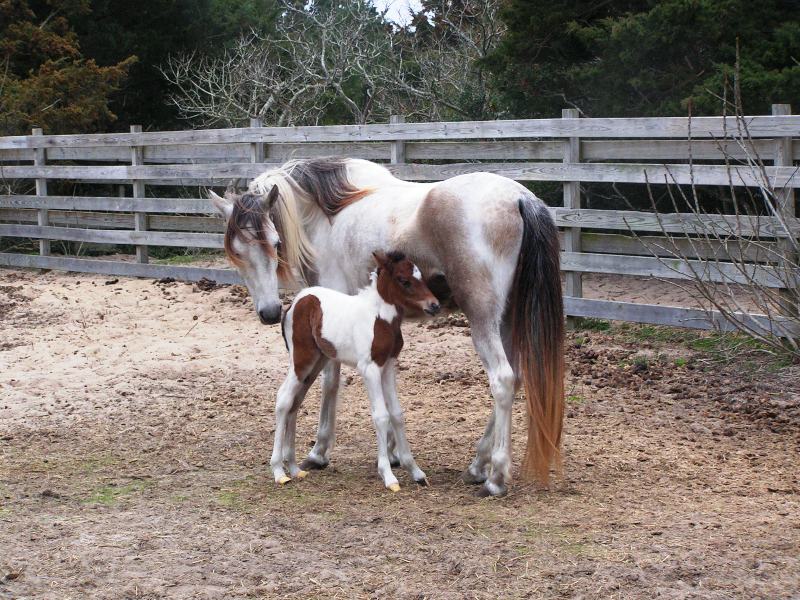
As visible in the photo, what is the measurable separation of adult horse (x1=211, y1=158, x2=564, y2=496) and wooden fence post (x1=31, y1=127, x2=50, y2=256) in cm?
795

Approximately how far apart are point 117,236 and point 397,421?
7768 mm

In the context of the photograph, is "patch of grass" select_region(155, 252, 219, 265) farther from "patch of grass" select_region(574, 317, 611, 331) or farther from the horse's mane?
the horse's mane

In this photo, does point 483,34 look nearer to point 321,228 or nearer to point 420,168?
point 420,168

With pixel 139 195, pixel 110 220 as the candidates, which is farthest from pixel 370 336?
pixel 110 220

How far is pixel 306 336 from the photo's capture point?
4.81 meters

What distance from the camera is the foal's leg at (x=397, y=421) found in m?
4.75

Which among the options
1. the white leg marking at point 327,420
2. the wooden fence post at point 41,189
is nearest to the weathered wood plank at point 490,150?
the white leg marking at point 327,420

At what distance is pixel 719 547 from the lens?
12.3 feet

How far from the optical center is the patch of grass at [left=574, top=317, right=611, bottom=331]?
27.0ft

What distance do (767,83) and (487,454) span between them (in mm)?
5983

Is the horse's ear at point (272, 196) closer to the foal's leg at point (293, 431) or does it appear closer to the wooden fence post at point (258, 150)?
the foal's leg at point (293, 431)

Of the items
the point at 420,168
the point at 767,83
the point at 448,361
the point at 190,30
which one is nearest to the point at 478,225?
the point at 448,361

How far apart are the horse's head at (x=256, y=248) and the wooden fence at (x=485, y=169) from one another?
1.99 metres

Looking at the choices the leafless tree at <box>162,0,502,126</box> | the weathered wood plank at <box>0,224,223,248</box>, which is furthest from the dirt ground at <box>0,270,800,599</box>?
the leafless tree at <box>162,0,502,126</box>
